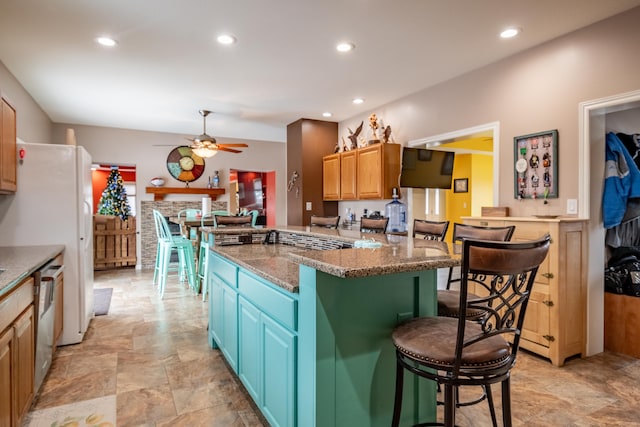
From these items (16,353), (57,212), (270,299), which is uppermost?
(57,212)

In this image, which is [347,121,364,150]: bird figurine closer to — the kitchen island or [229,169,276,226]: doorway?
the kitchen island

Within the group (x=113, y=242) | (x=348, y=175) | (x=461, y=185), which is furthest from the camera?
(x=113, y=242)

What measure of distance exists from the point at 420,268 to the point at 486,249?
29 cm

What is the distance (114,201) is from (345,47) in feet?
19.1

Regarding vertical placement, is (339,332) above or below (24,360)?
above

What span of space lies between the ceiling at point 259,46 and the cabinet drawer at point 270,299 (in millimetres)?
1967

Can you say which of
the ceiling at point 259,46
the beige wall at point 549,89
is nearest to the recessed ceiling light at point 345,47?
the ceiling at point 259,46

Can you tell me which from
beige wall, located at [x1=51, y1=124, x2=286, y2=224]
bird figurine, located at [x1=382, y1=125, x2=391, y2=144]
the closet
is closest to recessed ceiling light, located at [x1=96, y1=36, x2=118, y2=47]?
bird figurine, located at [x1=382, y1=125, x2=391, y2=144]

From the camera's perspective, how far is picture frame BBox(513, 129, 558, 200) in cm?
319

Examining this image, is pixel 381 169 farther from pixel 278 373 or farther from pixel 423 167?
pixel 278 373

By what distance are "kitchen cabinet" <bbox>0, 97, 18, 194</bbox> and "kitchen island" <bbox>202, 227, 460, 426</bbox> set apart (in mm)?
2088

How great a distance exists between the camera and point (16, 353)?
1790mm

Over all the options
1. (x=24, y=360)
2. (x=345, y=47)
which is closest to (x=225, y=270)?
(x=24, y=360)

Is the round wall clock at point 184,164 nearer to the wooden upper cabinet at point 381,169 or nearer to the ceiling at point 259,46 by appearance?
the ceiling at point 259,46
